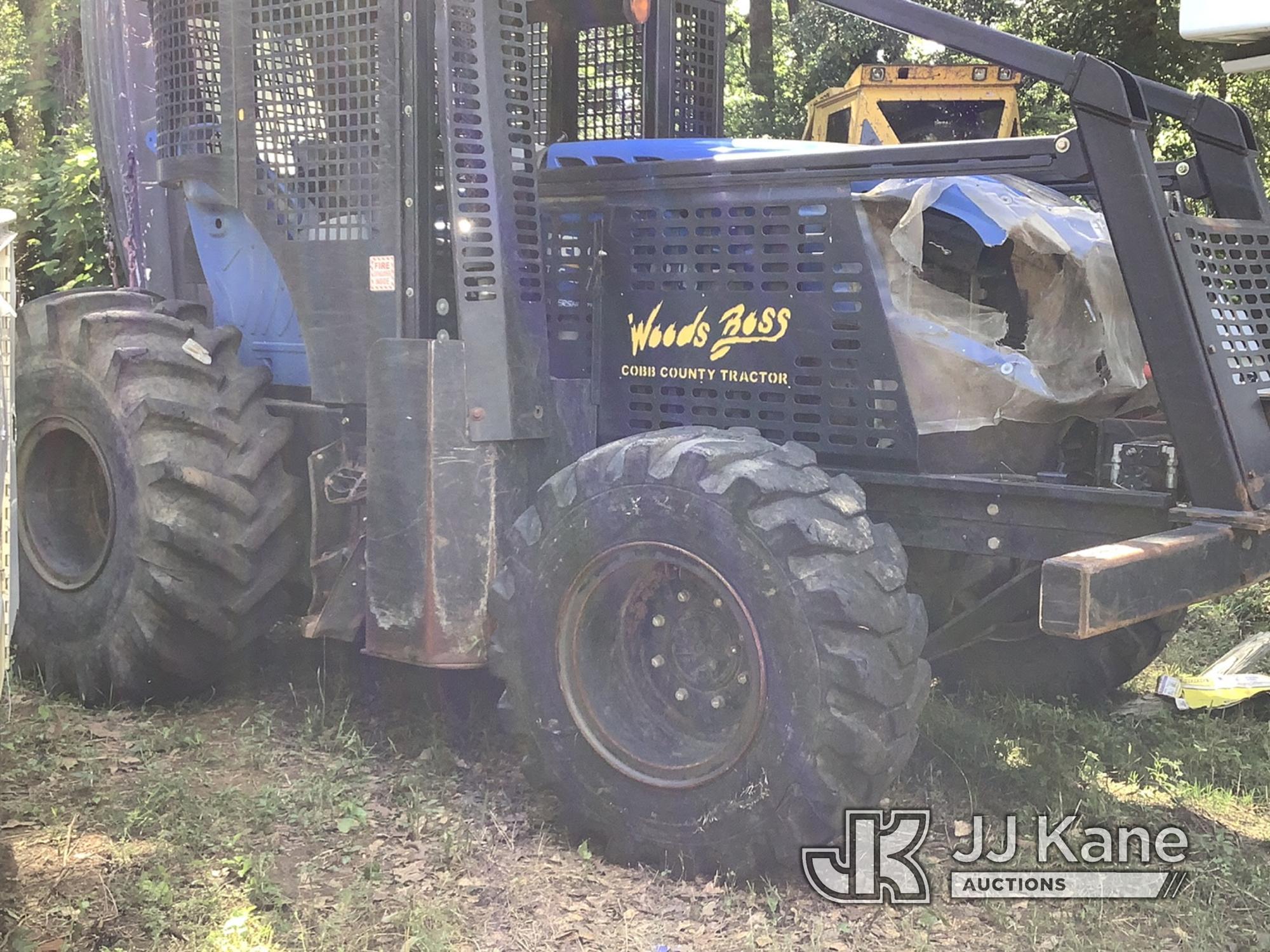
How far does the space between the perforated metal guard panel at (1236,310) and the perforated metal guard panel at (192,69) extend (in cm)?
346

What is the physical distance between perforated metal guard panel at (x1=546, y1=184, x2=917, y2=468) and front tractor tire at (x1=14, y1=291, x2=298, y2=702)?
1269 mm

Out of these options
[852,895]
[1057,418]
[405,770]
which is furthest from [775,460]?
[405,770]

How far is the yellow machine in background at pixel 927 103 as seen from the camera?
38.5ft

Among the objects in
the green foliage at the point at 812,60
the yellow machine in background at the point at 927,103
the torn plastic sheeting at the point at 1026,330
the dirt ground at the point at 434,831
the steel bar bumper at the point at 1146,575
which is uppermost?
the green foliage at the point at 812,60

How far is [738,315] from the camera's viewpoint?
13.6ft

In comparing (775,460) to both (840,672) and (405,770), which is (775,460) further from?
(405,770)

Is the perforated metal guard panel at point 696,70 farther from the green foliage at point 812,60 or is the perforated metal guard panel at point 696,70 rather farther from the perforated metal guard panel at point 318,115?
the green foliage at point 812,60

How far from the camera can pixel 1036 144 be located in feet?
11.8

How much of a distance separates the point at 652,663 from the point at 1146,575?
1463 mm

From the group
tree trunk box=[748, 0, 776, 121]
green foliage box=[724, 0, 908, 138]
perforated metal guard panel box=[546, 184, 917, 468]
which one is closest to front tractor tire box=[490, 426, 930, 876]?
perforated metal guard panel box=[546, 184, 917, 468]

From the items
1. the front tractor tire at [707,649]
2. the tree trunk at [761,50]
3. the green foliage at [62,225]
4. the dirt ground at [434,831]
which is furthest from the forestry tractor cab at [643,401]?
the tree trunk at [761,50]

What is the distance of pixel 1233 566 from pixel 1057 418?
27.2 inches

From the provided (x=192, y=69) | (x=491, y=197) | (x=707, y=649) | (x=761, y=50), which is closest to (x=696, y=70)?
(x=491, y=197)

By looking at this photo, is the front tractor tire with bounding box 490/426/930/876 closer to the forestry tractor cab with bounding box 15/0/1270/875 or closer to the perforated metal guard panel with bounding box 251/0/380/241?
the forestry tractor cab with bounding box 15/0/1270/875
